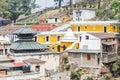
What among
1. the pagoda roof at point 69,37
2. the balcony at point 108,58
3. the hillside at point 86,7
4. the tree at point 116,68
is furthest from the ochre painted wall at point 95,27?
the hillside at point 86,7

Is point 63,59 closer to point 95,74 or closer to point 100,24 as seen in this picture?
point 95,74

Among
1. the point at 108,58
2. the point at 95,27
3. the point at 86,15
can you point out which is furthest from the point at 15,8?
the point at 108,58

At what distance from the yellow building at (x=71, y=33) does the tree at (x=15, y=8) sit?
38813mm

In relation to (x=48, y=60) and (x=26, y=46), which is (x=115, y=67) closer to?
(x=48, y=60)

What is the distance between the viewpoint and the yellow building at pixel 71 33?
53344 mm

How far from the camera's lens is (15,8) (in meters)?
103

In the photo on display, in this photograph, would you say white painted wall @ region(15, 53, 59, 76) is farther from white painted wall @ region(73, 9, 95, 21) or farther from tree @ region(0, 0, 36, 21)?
tree @ region(0, 0, 36, 21)

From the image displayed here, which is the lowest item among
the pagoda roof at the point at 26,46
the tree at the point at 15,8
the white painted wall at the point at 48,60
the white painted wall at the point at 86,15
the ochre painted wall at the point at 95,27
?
the white painted wall at the point at 48,60

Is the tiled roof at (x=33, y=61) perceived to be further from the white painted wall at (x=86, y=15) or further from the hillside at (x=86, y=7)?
the white painted wall at (x=86, y=15)

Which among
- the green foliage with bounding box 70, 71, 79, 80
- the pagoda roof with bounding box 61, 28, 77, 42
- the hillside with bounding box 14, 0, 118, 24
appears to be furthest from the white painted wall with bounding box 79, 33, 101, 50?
the hillside with bounding box 14, 0, 118, 24

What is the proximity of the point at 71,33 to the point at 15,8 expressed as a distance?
51.6m

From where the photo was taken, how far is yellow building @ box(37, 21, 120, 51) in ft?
175

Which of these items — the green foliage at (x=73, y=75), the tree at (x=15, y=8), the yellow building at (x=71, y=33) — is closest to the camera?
the green foliage at (x=73, y=75)

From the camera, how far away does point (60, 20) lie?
7894 centimetres
